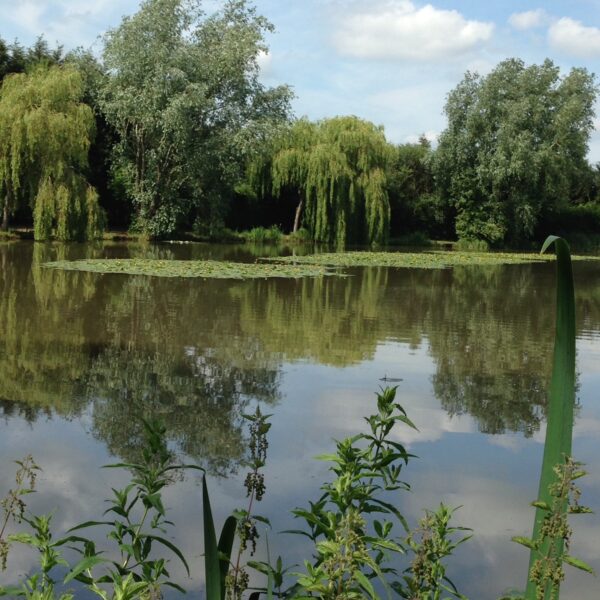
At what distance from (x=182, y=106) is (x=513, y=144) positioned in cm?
1437

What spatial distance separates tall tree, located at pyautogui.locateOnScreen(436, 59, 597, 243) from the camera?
3300 centimetres

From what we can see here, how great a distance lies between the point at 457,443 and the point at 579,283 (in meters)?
13.9

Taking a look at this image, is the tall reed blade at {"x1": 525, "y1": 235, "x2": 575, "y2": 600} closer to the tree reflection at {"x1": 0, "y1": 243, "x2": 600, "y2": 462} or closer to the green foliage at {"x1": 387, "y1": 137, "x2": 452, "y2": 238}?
the tree reflection at {"x1": 0, "y1": 243, "x2": 600, "y2": 462}

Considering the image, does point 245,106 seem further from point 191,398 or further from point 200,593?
point 200,593

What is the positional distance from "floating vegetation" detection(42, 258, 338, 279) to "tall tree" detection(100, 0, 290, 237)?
9415 mm

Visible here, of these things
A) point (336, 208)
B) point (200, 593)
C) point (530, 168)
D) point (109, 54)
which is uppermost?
point (109, 54)

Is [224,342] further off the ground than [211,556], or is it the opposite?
[211,556]

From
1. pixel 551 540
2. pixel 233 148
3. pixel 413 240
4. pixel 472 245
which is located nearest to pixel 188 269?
pixel 233 148

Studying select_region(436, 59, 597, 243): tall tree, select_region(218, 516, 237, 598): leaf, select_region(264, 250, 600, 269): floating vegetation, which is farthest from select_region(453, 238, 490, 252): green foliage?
select_region(218, 516, 237, 598): leaf

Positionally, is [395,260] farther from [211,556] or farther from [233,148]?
[211,556]

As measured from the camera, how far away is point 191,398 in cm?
578

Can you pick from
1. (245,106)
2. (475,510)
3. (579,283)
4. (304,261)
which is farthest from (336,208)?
(475,510)

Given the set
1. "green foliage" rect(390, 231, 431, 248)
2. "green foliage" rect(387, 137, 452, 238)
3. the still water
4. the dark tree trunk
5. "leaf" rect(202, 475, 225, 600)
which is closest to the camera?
"leaf" rect(202, 475, 225, 600)

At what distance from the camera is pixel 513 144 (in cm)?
3281
